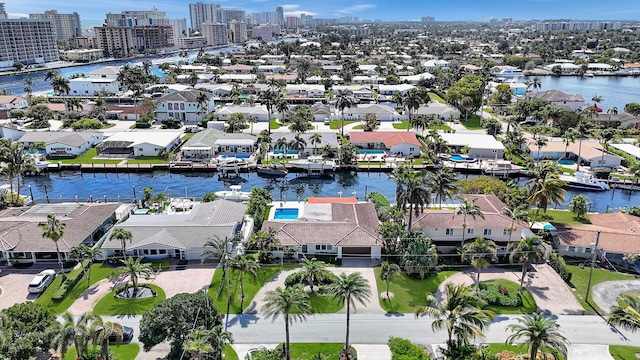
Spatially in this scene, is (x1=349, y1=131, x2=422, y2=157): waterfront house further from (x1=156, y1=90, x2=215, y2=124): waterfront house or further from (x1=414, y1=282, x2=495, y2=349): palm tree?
(x1=414, y1=282, x2=495, y2=349): palm tree

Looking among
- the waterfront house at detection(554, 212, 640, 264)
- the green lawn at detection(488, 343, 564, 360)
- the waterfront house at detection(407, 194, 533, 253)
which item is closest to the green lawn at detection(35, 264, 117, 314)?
the waterfront house at detection(407, 194, 533, 253)

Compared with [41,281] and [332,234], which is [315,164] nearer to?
[332,234]

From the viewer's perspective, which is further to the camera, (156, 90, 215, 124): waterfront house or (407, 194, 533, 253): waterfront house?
(156, 90, 215, 124): waterfront house

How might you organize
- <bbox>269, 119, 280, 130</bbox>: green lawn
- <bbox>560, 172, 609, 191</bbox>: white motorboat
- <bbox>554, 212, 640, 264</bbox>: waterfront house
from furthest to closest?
<bbox>269, 119, 280, 130</bbox>: green lawn < <bbox>560, 172, 609, 191</bbox>: white motorboat < <bbox>554, 212, 640, 264</bbox>: waterfront house

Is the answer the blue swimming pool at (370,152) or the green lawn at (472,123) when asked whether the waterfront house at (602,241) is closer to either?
the blue swimming pool at (370,152)

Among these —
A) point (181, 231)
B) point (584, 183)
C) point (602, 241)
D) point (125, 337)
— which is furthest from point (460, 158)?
point (125, 337)

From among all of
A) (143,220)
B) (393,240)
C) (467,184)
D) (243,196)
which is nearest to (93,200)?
(143,220)
